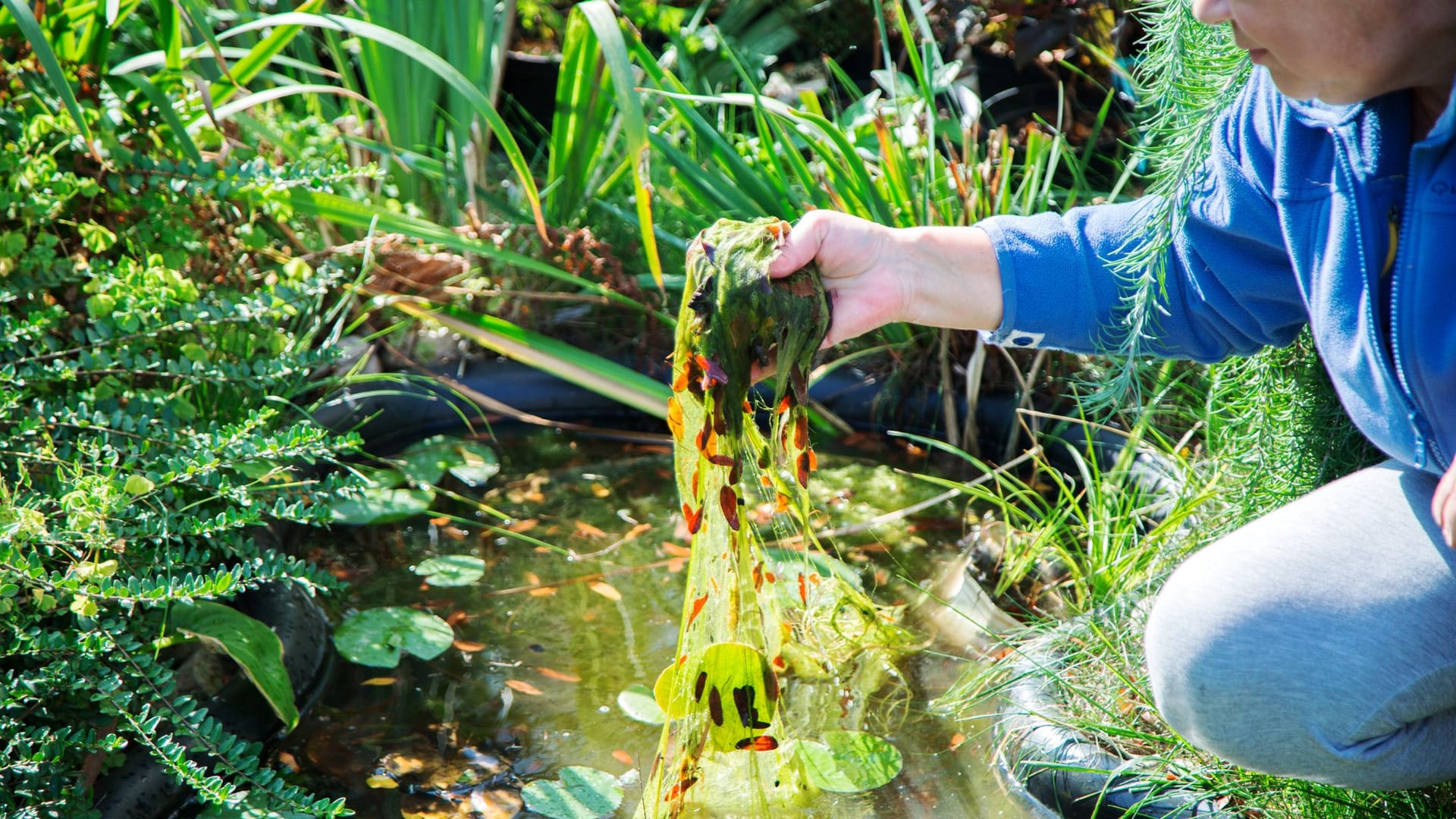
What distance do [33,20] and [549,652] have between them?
1142mm

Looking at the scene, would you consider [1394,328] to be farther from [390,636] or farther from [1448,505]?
[390,636]

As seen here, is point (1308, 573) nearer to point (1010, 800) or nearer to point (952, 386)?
point (1010, 800)

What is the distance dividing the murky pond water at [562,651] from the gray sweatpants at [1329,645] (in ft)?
1.32

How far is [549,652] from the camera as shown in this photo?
69.8 inches

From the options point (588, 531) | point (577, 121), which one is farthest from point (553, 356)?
point (577, 121)

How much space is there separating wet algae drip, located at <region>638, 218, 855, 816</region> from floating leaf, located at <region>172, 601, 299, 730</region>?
0.49 meters

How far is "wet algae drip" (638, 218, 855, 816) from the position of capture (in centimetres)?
124

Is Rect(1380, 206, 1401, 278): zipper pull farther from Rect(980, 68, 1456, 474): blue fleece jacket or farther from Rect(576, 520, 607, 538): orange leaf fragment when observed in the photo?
Rect(576, 520, 607, 538): orange leaf fragment

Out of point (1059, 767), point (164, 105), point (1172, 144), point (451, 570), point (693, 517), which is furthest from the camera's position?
point (451, 570)

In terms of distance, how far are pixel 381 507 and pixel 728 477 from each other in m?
1.10

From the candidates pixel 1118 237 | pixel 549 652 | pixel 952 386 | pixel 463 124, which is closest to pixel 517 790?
pixel 549 652

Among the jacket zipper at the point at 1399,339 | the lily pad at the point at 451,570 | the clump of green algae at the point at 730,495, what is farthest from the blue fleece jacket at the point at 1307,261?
the lily pad at the point at 451,570

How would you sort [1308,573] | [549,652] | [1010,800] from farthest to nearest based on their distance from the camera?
[549,652] → [1010,800] → [1308,573]

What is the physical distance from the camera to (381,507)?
2.14 meters
